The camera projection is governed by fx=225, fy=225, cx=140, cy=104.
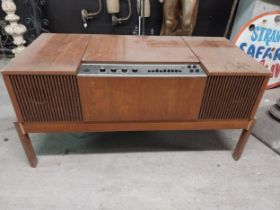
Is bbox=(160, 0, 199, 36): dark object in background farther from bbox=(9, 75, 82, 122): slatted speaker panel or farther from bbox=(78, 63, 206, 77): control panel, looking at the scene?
bbox=(9, 75, 82, 122): slatted speaker panel

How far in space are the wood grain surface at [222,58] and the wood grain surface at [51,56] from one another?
0.63 metres

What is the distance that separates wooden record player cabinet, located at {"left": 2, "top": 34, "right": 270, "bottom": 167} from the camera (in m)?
1.01

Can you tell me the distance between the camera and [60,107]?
1082mm

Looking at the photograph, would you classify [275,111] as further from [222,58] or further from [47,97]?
[47,97]

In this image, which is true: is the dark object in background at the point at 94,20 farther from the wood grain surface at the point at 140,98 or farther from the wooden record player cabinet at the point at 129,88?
the wood grain surface at the point at 140,98

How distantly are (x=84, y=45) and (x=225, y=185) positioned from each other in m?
1.10

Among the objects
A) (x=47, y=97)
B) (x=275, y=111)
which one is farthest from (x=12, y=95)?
(x=275, y=111)

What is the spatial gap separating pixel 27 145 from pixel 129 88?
636 millimetres

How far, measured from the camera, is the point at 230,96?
113 cm

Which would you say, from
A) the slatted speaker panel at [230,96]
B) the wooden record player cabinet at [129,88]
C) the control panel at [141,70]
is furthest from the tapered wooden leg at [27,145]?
the slatted speaker panel at [230,96]

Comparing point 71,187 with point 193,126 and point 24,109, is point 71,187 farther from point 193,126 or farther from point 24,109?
point 193,126

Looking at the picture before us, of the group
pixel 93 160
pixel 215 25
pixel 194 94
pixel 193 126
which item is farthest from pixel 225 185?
pixel 215 25

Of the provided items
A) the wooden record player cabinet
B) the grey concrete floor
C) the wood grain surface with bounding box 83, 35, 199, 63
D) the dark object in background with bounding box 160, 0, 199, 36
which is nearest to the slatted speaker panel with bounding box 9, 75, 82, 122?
the wooden record player cabinet

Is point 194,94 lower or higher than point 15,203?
higher
